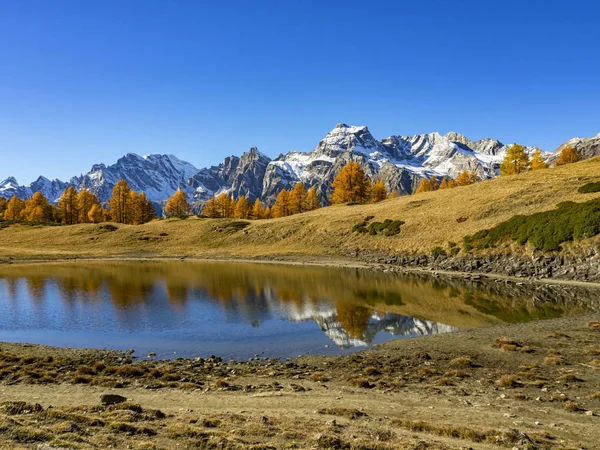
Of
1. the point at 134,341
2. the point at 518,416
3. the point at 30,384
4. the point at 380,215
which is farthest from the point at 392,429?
the point at 380,215

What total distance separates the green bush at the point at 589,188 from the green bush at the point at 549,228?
6.59 meters

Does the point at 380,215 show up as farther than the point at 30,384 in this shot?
Yes

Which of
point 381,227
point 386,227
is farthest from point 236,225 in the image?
point 386,227

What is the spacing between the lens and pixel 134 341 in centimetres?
3061

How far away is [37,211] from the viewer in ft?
486

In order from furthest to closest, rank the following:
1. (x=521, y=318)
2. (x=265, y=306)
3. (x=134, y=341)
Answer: (x=265, y=306) < (x=521, y=318) < (x=134, y=341)

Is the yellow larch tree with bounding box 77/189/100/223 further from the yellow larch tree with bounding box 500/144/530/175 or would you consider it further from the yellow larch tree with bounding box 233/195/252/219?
the yellow larch tree with bounding box 500/144/530/175

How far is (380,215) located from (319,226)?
600 inches

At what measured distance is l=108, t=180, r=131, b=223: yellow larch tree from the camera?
14350 centimetres

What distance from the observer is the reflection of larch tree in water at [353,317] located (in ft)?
109

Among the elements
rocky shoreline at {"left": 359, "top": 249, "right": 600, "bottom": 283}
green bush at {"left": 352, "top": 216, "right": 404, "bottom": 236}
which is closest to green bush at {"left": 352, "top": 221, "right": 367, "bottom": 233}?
green bush at {"left": 352, "top": 216, "right": 404, "bottom": 236}

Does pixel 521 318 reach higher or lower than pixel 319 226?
lower

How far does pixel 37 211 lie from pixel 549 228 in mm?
162318

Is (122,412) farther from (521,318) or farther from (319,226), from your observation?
(319,226)
